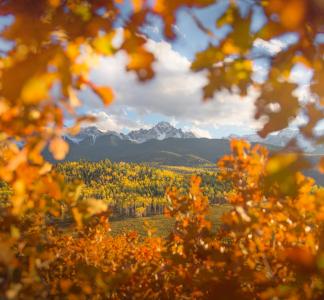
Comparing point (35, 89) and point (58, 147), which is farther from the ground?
point (35, 89)

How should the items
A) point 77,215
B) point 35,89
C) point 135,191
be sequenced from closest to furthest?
point 35,89 < point 77,215 < point 135,191

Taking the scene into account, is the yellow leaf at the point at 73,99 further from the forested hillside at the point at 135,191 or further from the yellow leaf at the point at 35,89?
the forested hillside at the point at 135,191

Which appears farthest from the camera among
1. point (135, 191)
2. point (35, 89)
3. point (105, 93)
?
point (135, 191)

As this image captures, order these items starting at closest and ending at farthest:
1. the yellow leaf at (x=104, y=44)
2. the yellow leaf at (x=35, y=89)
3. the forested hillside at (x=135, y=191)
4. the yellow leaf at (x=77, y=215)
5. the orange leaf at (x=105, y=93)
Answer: the yellow leaf at (x=35, y=89), the orange leaf at (x=105, y=93), the yellow leaf at (x=104, y=44), the yellow leaf at (x=77, y=215), the forested hillside at (x=135, y=191)

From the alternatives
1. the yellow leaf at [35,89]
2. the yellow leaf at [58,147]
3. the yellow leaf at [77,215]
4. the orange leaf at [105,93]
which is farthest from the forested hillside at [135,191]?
the yellow leaf at [35,89]

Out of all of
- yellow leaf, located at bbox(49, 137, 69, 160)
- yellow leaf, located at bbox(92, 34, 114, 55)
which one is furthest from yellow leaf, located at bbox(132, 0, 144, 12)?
yellow leaf, located at bbox(49, 137, 69, 160)

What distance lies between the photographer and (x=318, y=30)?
200 cm

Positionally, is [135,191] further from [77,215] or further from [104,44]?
[104,44]

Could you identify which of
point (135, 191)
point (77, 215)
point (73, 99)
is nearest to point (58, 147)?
point (73, 99)

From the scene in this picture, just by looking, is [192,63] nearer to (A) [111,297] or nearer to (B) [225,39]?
(B) [225,39]

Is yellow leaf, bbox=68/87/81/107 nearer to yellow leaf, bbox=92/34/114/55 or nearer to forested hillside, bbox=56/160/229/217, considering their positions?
yellow leaf, bbox=92/34/114/55

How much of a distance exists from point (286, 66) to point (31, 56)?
1.68 meters

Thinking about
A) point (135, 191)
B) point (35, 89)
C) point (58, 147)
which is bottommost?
point (135, 191)

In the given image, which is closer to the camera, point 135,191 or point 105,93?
point 105,93
